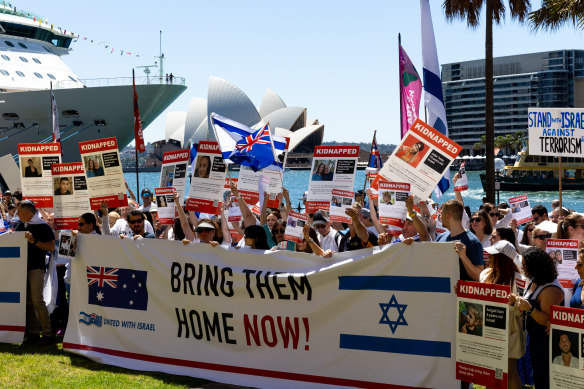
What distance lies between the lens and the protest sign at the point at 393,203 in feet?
23.8

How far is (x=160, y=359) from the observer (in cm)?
729

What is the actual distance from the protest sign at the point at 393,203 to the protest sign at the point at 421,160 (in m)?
0.11

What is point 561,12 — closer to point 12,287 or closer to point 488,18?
point 488,18

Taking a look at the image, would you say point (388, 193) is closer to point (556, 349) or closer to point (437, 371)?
point (437, 371)

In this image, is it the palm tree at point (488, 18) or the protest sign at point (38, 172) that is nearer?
the protest sign at point (38, 172)

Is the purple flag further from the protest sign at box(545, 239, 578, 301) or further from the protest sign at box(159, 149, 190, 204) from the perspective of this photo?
the protest sign at box(545, 239, 578, 301)

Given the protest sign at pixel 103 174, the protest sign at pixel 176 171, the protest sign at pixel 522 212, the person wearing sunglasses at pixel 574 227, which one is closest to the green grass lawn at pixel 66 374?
the protest sign at pixel 103 174

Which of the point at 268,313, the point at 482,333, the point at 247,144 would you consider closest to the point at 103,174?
the point at 247,144

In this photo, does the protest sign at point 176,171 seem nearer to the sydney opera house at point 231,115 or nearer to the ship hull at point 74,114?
the ship hull at point 74,114

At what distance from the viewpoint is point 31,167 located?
9.20 metres

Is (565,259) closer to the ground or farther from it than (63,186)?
closer to the ground

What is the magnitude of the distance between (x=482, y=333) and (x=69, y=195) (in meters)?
5.33

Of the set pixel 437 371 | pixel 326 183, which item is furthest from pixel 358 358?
pixel 326 183

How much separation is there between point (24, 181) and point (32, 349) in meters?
2.18
